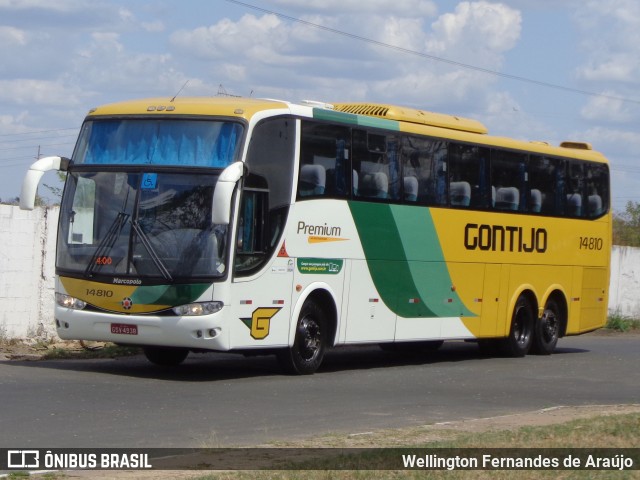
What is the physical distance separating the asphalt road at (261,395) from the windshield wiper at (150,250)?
138 cm

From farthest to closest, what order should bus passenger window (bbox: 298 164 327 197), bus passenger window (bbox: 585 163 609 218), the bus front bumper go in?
bus passenger window (bbox: 585 163 609 218) < bus passenger window (bbox: 298 164 327 197) < the bus front bumper

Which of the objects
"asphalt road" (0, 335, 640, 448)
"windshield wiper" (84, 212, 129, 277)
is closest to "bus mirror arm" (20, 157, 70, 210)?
"windshield wiper" (84, 212, 129, 277)

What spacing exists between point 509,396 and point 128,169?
5.61 metres

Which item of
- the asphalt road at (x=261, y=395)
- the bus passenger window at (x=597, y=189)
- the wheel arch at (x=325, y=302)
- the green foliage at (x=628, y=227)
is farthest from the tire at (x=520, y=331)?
the green foliage at (x=628, y=227)

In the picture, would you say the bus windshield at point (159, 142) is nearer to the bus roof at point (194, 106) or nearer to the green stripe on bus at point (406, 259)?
the bus roof at point (194, 106)

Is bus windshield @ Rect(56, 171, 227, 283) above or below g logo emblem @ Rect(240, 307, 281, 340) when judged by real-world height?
above

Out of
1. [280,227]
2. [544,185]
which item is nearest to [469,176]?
[544,185]

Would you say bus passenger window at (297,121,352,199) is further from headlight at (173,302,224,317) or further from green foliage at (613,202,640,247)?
green foliage at (613,202,640,247)

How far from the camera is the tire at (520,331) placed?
22.5 meters

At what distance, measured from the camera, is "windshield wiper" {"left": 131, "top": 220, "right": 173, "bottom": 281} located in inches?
608

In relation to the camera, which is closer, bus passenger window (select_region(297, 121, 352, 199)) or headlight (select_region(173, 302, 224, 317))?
headlight (select_region(173, 302, 224, 317))

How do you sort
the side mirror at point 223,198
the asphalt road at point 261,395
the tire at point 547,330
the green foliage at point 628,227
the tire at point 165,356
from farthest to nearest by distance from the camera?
the green foliage at point 628,227
the tire at point 547,330
the tire at point 165,356
the side mirror at point 223,198
the asphalt road at point 261,395

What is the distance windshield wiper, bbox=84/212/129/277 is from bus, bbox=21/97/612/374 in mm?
20

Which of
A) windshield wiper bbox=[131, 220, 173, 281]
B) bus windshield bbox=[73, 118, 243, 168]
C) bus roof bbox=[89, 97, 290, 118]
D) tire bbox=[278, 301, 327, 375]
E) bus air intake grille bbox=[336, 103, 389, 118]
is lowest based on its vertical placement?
tire bbox=[278, 301, 327, 375]
